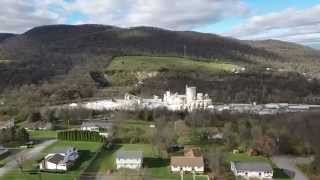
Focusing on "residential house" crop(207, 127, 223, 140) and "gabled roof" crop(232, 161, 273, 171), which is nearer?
"gabled roof" crop(232, 161, 273, 171)

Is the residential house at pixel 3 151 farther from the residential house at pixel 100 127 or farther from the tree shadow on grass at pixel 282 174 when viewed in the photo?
the tree shadow on grass at pixel 282 174

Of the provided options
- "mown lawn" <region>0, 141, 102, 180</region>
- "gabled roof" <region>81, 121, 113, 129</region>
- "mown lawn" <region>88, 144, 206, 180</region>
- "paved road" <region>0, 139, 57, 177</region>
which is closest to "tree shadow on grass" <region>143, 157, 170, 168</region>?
"mown lawn" <region>88, 144, 206, 180</region>

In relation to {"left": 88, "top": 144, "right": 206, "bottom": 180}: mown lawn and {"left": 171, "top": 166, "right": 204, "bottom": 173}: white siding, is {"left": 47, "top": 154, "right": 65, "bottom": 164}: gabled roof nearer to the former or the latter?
{"left": 88, "top": 144, "right": 206, "bottom": 180}: mown lawn

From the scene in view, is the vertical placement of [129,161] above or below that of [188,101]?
below

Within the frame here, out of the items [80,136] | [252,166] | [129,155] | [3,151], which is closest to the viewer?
[252,166]

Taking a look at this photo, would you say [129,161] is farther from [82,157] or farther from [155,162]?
[82,157]

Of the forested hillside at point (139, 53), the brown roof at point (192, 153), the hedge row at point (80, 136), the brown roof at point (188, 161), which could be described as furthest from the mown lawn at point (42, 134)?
the forested hillside at point (139, 53)

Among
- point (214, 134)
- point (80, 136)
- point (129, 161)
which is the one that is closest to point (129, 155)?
point (129, 161)
